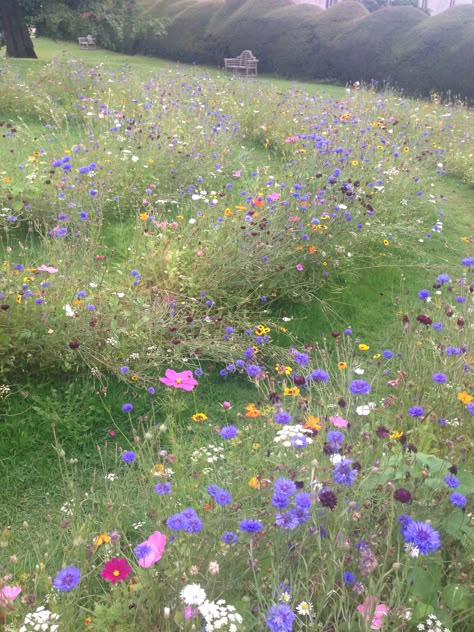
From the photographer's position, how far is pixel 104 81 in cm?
1038

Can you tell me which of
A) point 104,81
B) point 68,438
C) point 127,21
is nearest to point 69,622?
point 68,438

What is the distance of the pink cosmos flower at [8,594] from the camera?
1437mm

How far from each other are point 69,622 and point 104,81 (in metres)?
10.4

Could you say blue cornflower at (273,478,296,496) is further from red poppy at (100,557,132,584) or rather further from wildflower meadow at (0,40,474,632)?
red poppy at (100,557,132,584)

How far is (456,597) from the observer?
61.5 inches

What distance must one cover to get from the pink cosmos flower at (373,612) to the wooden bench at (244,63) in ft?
62.3

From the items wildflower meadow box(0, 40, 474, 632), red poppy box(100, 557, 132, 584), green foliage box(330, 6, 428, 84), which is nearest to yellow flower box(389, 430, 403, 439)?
wildflower meadow box(0, 40, 474, 632)

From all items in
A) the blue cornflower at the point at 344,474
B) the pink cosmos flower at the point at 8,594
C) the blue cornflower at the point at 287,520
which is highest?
the blue cornflower at the point at 344,474

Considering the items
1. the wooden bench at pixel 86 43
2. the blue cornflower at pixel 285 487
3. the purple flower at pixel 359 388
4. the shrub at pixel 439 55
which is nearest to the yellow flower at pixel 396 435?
the purple flower at pixel 359 388

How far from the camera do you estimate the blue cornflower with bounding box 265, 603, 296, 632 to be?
3.86ft

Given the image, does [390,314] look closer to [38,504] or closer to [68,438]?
[68,438]

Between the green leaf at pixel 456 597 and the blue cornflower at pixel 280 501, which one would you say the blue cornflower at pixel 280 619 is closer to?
the blue cornflower at pixel 280 501

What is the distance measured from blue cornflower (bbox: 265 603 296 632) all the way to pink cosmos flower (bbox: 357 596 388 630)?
19 centimetres

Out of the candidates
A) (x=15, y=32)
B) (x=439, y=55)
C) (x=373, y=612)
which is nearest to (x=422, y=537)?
(x=373, y=612)
